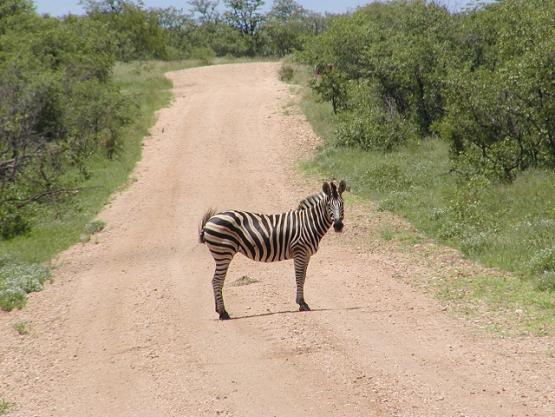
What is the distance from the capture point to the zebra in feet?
37.7

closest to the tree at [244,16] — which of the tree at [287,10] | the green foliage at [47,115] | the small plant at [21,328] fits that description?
the tree at [287,10]

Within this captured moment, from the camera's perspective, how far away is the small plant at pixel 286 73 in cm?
4212

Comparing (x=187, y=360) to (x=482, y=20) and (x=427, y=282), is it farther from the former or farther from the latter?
(x=482, y=20)

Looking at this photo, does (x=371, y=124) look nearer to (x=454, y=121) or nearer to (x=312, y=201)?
(x=454, y=121)

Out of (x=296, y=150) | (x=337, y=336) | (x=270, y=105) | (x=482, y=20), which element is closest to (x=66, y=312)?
(x=337, y=336)

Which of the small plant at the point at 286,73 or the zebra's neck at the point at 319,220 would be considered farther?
the small plant at the point at 286,73

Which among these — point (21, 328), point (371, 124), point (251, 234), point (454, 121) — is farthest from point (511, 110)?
point (21, 328)

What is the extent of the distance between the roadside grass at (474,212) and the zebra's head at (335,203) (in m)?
1.95

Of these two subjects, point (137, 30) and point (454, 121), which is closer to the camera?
point (454, 121)

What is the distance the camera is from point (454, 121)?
19.7 m

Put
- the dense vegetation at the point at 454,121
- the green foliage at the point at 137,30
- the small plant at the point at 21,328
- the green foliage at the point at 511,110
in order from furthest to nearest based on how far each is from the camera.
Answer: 1. the green foliage at the point at 137,30
2. the green foliage at the point at 511,110
3. the dense vegetation at the point at 454,121
4. the small plant at the point at 21,328

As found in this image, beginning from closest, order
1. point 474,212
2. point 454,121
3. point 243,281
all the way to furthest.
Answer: point 243,281 → point 474,212 → point 454,121

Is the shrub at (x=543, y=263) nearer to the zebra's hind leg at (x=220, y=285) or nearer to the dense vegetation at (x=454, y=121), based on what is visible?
the dense vegetation at (x=454, y=121)

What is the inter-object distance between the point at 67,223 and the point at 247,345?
10631 mm
